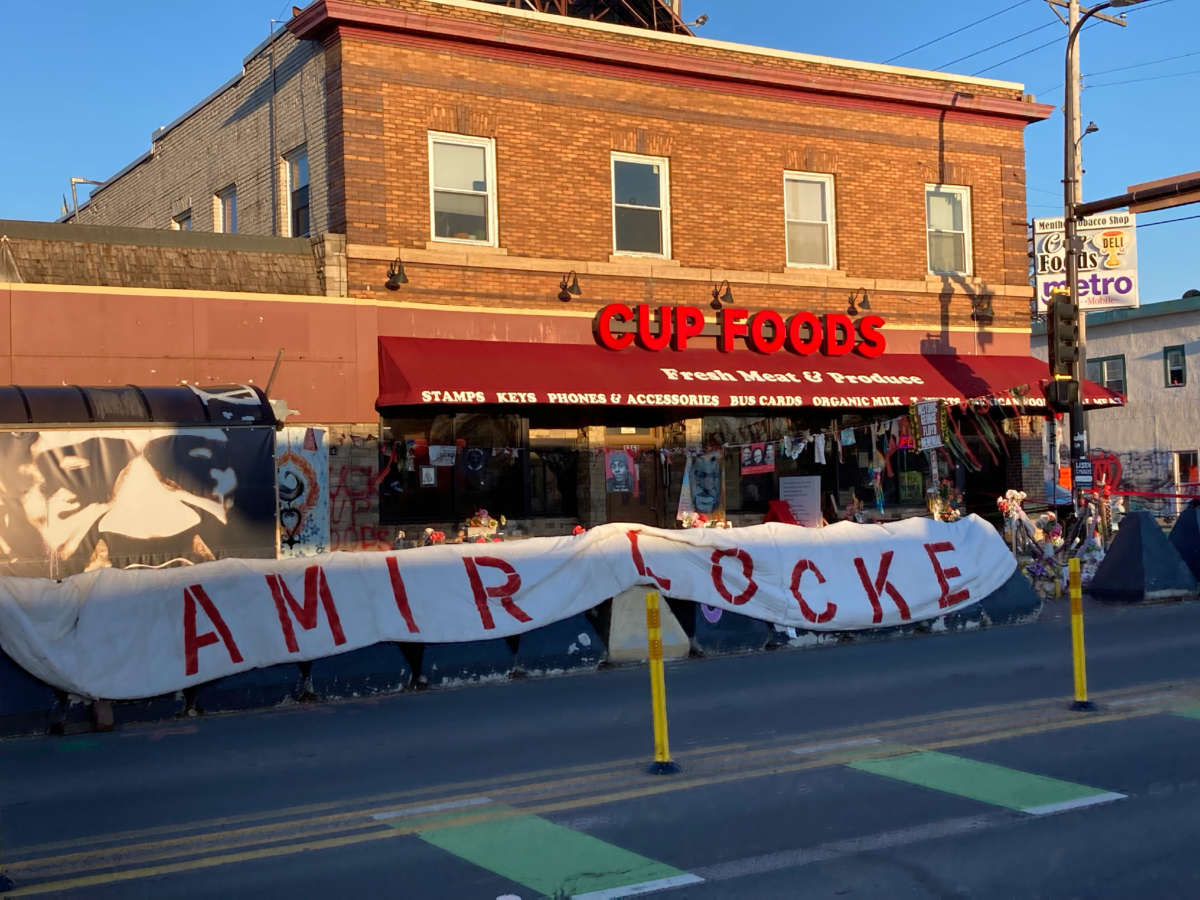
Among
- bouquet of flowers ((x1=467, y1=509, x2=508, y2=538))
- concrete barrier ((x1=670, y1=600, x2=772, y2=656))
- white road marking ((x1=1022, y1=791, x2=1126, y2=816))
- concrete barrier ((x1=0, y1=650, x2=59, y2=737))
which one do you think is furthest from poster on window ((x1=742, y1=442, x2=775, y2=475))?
white road marking ((x1=1022, y1=791, x2=1126, y2=816))

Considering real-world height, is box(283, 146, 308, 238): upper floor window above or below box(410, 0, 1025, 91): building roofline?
below

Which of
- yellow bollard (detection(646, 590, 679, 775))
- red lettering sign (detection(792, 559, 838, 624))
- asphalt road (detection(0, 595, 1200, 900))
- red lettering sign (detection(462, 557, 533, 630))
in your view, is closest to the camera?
asphalt road (detection(0, 595, 1200, 900))

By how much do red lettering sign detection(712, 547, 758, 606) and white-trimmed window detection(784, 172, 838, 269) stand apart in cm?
923

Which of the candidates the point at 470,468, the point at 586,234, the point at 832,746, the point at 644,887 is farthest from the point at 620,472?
the point at 644,887

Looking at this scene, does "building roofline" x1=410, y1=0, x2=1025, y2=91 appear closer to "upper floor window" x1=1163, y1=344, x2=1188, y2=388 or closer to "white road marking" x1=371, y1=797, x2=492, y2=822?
"white road marking" x1=371, y1=797, x2=492, y2=822

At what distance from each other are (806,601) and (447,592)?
159 inches

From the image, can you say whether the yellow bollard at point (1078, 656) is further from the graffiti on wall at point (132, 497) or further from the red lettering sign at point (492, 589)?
the graffiti on wall at point (132, 497)

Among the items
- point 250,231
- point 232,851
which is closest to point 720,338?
point 250,231

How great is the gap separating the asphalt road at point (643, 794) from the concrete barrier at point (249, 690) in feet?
0.59

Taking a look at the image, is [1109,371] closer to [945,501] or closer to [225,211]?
[945,501]

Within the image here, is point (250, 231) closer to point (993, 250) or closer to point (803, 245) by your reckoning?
point (803, 245)

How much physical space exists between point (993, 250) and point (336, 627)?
1616 centimetres

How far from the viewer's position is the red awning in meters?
17.2

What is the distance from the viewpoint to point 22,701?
31.9 ft
